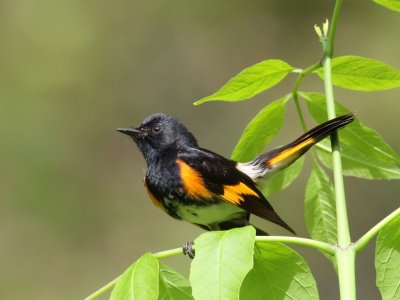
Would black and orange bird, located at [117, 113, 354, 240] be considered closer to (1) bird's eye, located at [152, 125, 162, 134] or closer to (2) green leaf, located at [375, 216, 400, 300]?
(1) bird's eye, located at [152, 125, 162, 134]

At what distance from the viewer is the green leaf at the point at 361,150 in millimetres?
1474

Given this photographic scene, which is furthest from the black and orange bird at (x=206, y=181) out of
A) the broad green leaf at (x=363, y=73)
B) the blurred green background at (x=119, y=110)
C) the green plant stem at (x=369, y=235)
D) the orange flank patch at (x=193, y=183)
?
the blurred green background at (x=119, y=110)

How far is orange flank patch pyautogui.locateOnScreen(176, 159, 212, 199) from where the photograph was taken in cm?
197

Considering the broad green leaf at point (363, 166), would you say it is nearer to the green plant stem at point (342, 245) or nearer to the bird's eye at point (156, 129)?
the green plant stem at point (342, 245)

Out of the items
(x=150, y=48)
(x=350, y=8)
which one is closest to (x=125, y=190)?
(x=150, y=48)

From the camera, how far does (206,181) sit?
6.51 feet

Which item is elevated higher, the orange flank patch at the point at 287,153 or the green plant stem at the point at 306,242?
the orange flank patch at the point at 287,153

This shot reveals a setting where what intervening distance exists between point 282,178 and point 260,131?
263 millimetres

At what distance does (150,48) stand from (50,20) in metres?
1.05

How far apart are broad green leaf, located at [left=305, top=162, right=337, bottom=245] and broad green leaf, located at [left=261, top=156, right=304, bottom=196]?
0.10 m

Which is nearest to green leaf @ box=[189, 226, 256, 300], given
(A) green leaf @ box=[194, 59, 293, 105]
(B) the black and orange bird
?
(A) green leaf @ box=[194, 59, 293, 105]

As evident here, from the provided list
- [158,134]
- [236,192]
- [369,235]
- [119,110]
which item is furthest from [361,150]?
[119,110]

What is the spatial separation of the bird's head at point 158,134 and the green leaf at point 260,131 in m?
0.74

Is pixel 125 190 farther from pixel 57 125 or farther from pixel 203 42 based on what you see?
pixel 203 42
